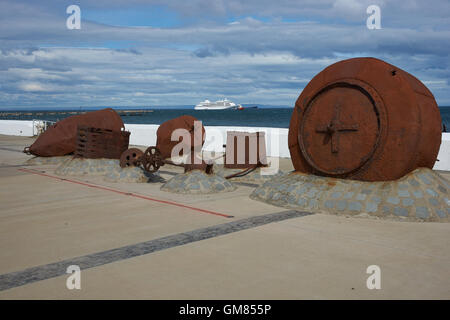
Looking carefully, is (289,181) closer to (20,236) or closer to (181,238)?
(181,238)

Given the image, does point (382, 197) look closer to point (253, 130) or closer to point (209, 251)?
point (209, 251)

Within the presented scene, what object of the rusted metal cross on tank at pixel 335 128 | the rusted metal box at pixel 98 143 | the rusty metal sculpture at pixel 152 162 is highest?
the rusted metal cross on tank at pixel 335 128

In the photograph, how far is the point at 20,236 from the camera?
6.68 m

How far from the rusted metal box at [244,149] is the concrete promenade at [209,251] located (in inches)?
151

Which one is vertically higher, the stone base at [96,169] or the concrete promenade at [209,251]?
the stone base at [96,169]

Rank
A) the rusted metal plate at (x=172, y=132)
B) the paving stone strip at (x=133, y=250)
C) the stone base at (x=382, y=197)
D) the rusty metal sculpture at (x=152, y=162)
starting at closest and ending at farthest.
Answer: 1. the paving stone strip at (x=133, y=250)
2. the stone base at (x=382, y=197)
3. the rusty metal sculpture at (x=152, y=162)
4. the rusted metal plate at (x=172, y=132)

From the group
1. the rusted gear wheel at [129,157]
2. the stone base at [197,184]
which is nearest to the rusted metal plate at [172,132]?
the rusted gear wheel at [129,157]

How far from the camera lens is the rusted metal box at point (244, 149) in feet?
43.1

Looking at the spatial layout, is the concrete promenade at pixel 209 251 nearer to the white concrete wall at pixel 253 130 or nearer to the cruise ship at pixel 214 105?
the white concrete wall at pixel 253 130

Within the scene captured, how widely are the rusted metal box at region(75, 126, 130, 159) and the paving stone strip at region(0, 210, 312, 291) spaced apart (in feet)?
25.1

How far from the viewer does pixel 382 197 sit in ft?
25.4

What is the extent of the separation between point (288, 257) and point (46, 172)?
36.7 feet

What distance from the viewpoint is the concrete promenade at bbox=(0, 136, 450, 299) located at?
4520 millimetres
